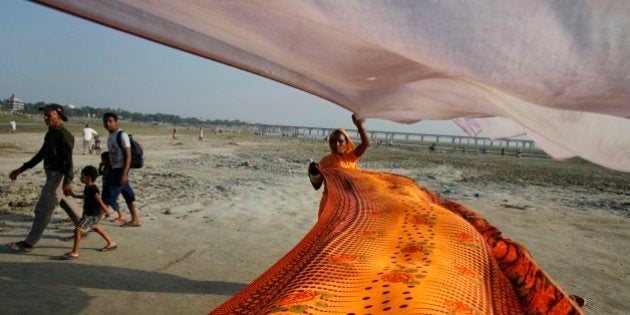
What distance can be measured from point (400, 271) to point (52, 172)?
14.6ft

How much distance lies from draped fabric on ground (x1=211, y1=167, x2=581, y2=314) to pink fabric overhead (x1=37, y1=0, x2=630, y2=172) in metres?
0.80

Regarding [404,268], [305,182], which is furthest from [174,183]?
[404,268]

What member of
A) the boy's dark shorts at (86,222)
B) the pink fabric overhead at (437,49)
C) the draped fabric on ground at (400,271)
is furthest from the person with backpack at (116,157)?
the draped fabric on ground at (400,271)

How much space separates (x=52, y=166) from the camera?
462cm

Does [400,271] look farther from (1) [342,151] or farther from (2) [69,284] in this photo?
(2) [69,284]

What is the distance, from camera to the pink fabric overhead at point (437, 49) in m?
1.19

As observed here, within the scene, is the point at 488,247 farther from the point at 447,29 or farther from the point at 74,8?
the point at 74,8

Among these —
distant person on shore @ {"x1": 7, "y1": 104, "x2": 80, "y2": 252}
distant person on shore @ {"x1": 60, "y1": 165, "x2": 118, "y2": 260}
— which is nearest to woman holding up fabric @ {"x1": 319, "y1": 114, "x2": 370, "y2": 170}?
distant person on shore @ {"x1": 60, "y1": 165, "x2": 118, "y2": 260}

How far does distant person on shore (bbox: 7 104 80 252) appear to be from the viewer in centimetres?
454

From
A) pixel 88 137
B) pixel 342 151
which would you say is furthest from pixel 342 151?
pixel 88 137

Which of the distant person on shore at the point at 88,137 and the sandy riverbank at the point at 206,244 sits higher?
the distant person on shore at the point at 88,137

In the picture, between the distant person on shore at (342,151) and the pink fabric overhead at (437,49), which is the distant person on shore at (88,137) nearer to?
the distant person on shore at (342,151)

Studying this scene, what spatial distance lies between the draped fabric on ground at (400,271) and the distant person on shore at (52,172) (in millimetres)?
3524

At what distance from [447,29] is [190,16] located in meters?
1.22
